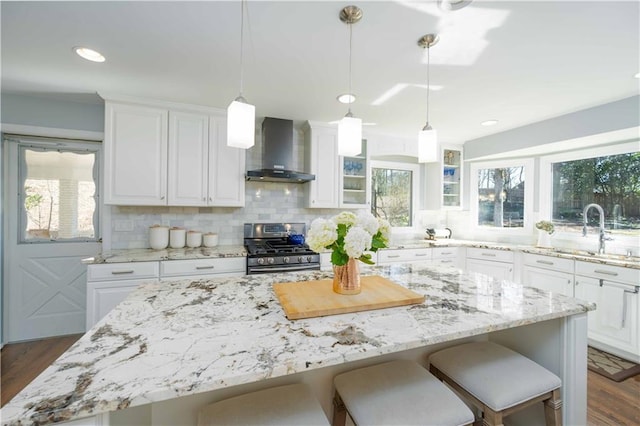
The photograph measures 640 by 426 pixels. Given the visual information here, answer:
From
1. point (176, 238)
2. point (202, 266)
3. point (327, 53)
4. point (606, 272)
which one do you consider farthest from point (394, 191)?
point (176, 238)

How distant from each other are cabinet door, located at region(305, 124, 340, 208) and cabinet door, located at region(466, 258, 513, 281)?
2.00 metres

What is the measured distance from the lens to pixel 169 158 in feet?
8.52

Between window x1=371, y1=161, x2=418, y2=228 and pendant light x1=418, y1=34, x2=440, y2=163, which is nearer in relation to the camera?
pendant light x1=418, y1=34, x2=440, y2=163

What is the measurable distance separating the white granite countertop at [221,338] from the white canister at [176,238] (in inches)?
58.6

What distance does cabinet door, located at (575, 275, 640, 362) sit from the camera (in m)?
2.25

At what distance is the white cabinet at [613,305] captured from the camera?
7.39 ft

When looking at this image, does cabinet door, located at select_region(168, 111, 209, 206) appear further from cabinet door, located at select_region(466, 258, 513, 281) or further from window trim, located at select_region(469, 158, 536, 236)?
window trim, located at select_region(469, 158, 536, 236)

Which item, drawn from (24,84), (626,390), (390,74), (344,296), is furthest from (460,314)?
(24,84)

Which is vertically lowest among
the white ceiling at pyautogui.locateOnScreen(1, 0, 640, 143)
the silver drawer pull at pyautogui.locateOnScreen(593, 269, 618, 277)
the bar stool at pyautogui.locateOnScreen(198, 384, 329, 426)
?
the bar stool at pyautogui.locateOnScreen(198, 384, 329, 426)

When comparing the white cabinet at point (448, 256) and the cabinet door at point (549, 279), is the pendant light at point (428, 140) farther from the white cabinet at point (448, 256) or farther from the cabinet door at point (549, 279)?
the cabinet door at point (549, 279)

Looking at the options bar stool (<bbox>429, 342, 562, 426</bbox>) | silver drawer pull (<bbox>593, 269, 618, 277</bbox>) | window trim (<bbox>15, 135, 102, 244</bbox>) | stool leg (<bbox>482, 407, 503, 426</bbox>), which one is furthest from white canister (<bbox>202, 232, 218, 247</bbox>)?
silver drawer pull (<bbox>593, 269, 618, 277</bbox>)

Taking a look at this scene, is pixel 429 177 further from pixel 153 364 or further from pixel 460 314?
pixel 153 364

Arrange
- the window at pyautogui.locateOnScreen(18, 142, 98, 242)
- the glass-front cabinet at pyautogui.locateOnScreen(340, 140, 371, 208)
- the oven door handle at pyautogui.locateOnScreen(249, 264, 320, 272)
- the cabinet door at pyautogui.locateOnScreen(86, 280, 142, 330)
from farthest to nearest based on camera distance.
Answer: the glass-front cabinet at pyautogui.locateOnScreen(340, 140, 371, 208), the window at pyautogui.locateOnScreen(18, 142, 98, 242), the oven door handle at pyautogui.locateOnScreen(249, 264, 320, 272), the cabinet door at pyautogui.locateOnScreen(86, 280, 142, 330)

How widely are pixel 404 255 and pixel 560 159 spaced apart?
2302mm
